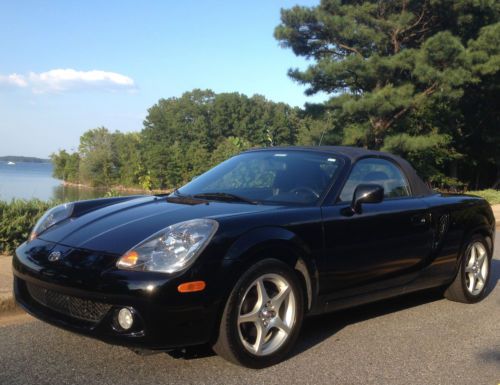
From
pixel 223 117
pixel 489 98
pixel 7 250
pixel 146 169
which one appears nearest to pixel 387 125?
pixel 489 98

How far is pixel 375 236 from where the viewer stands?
14.7 ft

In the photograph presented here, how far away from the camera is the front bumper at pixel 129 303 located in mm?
3318

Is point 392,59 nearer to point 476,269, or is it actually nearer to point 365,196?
point 476,269

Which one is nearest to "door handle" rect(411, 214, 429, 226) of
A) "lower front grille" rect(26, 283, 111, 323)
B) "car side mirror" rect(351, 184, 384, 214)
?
"car side mirror" rect(351, 184, 384, 214)

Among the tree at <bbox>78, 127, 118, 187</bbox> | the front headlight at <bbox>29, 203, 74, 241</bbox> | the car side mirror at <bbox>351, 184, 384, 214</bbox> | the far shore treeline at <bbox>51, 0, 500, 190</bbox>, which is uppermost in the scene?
the far shore treeline at <bbox>51, 0, 500, 190</bbox>

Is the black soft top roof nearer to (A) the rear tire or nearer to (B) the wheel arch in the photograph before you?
(A) the rear tire

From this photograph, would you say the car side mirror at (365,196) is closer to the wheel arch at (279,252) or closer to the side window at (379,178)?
the side window at (379,178)

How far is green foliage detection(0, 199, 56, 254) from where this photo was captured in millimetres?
7082

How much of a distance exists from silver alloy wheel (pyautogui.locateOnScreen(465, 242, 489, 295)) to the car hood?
8.75ft

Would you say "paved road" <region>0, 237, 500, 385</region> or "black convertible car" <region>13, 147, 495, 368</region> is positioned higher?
"black convertible car" <region>13, 147, 495, 368</region>

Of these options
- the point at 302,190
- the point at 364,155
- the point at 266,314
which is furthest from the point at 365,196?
the point at 266,314

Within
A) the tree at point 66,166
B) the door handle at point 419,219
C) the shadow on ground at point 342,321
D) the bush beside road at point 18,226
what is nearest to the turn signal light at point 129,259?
the shadow on ground at point 342,321

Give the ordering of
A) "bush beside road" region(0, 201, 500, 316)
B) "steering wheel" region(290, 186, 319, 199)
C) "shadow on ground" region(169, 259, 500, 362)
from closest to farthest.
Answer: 1. "shadow on ground" region(169, 259, 500, 362)
2. "steering wheel" region(290, 186, 319, 199)
3. "bush beside road" region(0, 201, 500, 316)

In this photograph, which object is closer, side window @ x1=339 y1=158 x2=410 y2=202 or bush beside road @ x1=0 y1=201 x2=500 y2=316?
side window @ x1=339 y1=158 x2=410 y2=202
